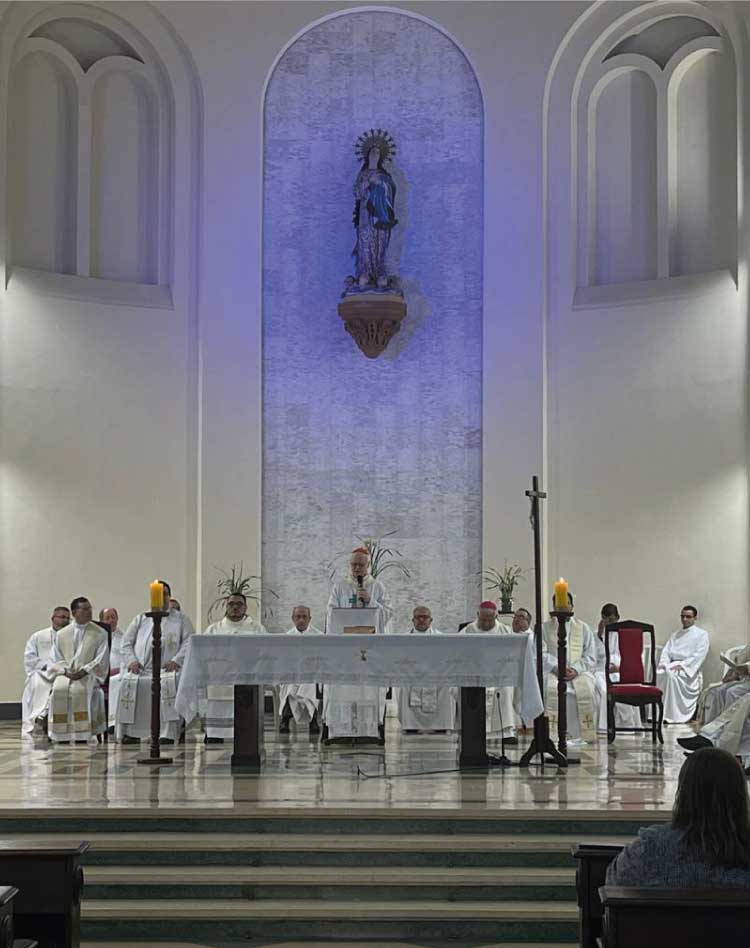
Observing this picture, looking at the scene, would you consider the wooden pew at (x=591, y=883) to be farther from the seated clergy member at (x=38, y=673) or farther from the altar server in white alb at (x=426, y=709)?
the seated clergy member at (x=38, y=673)

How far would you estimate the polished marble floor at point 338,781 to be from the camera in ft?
25.7

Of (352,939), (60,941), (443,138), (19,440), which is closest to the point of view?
(60,941)

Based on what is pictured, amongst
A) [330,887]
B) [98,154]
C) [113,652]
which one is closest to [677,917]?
[330,887]

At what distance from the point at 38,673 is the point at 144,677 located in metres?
1.41

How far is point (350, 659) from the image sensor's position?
977 centimetres

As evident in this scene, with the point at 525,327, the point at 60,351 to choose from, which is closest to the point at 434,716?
the point at 525,327

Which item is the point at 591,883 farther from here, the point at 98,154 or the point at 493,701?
the point at 98,154

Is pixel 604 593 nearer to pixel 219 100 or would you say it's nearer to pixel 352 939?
pixel 219 100

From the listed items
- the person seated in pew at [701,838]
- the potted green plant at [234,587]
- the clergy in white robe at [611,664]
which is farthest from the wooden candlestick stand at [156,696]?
the person seated in pew at [701,838]

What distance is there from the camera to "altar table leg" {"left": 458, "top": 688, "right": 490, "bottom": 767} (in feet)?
32.1

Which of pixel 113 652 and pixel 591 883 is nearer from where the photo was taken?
pixel 591 883

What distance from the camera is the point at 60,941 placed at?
5289 millimetres

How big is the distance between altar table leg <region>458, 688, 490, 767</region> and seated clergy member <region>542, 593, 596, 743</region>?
5.41 ft

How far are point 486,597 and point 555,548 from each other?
35.9 inches
